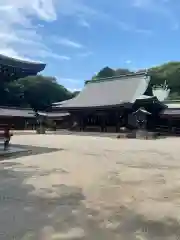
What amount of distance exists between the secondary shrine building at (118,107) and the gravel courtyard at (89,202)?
22258 mm

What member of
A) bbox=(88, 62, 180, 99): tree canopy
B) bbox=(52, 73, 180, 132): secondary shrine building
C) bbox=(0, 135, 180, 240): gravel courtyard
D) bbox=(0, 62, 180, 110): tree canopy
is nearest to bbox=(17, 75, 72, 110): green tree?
bbox=(0, 62, 180, 110): tree canopy

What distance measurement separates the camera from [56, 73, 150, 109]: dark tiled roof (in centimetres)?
3453

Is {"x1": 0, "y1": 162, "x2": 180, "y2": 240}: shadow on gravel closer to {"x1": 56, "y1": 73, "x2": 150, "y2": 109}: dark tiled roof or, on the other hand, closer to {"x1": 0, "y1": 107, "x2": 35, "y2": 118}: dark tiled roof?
{"x1": 56, "y1": 73, "x2": 150, "y2": 109}: dark tiled roof

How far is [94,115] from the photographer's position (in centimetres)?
3581

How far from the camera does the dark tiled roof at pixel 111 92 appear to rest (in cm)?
3453

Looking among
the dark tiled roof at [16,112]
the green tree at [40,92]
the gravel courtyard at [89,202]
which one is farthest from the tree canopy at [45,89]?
the gravel courtyard at [89,202]

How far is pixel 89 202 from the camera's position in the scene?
5.42m

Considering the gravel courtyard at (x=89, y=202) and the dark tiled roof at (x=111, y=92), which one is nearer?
the gravel courtyard at (x=89, y=202)

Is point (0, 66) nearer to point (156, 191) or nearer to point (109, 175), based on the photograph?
point (109, 175)

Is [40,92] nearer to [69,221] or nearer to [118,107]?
[118,107]

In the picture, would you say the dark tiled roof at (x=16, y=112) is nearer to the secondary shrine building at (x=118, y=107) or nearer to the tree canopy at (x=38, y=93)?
the secondary shrine building at (x=118, y=107)

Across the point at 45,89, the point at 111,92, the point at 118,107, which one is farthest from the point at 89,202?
the point at 45,89

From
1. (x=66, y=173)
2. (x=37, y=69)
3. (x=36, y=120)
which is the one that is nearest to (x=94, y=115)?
(x=36, y=120)

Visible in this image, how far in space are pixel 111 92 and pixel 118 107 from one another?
239 inches
